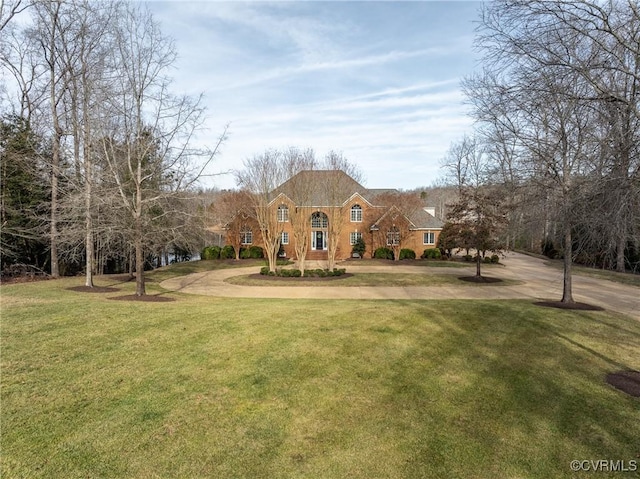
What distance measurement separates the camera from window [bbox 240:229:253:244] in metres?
32.4

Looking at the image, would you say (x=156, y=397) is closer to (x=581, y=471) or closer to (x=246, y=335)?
(x=246, y=335)

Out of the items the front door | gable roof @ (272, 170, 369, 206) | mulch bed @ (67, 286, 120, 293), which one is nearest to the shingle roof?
gable roof @ (272, 170, 369, 206)

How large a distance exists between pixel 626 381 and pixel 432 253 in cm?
2550

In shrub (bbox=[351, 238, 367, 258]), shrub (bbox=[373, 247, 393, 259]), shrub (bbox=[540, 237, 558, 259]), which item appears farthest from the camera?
shrub (bbox=[540, 237, 558, 259])

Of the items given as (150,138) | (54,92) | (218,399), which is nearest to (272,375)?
(218,399)

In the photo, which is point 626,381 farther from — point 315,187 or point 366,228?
point 366,228

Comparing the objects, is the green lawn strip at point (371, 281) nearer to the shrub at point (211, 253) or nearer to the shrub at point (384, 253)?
the shrub at point (384, 253)

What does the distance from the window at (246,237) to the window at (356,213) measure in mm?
8887

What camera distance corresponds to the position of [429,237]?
33.0 metres

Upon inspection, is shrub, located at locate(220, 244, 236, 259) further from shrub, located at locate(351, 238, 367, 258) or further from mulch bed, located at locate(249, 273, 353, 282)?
mulch bed, located at locate(249, 273, 353, 282)

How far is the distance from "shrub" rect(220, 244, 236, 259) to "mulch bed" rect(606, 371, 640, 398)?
28.0 metres

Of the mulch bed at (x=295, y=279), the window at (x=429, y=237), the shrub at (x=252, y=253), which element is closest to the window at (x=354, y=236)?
the window at (x=429, y=237)

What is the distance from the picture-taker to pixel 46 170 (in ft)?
57.0

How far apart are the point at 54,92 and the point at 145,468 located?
1993 cm
